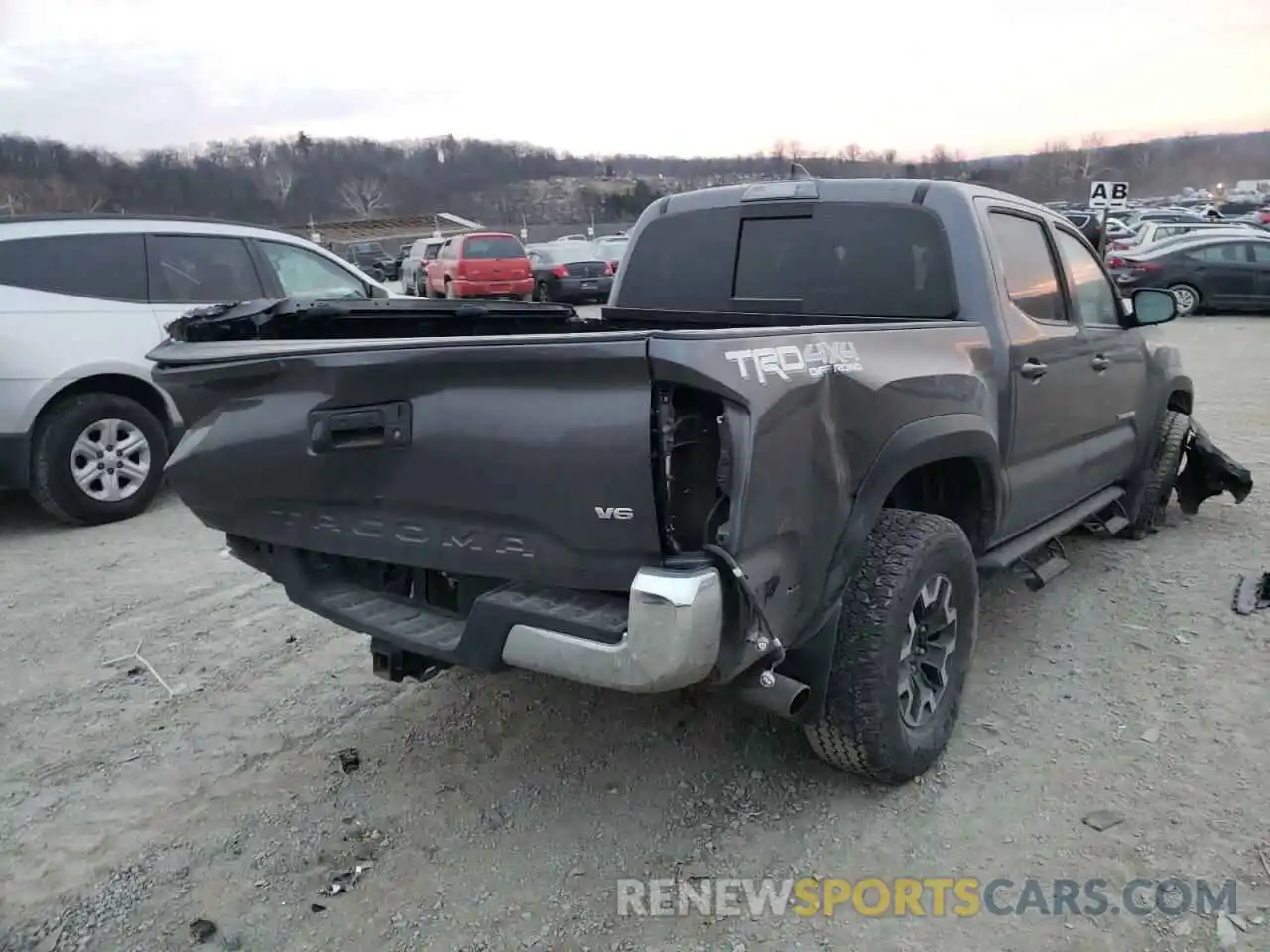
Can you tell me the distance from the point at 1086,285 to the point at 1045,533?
4.15ft

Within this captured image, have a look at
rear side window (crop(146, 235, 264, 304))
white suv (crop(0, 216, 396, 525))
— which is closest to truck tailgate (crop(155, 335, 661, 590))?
white suv (crop(0, 216, 396, 525))

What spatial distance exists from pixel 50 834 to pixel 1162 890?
3206mm

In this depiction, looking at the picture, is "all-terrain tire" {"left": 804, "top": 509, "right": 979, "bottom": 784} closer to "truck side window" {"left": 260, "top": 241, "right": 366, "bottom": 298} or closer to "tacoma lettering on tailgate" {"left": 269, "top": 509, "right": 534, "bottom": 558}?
"tacoma lettering on tailgate" {"left": 269, "top": 509, "right": 534, "bottom": 558}

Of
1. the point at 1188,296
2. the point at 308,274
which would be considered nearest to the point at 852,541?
the point at 308,274

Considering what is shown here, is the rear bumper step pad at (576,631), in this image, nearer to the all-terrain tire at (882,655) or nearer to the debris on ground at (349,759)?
the debris on ground at (349,759)

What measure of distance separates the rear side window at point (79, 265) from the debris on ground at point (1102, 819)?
6.20 metres

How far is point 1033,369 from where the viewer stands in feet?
12.8

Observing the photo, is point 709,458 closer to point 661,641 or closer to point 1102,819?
point 661,641

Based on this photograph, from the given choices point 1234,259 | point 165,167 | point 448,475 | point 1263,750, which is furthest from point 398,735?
point 165,167

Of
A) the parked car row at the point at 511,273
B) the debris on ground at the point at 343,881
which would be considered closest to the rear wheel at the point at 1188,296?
the parked car row at the point at 511,273

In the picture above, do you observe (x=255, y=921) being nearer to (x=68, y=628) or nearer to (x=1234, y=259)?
(x=68, y=628)

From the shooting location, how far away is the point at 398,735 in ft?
11.8

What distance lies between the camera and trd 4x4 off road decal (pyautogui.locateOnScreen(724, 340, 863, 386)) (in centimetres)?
242

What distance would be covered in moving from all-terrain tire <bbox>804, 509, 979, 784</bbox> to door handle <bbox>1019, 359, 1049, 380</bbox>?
3.08 feet
